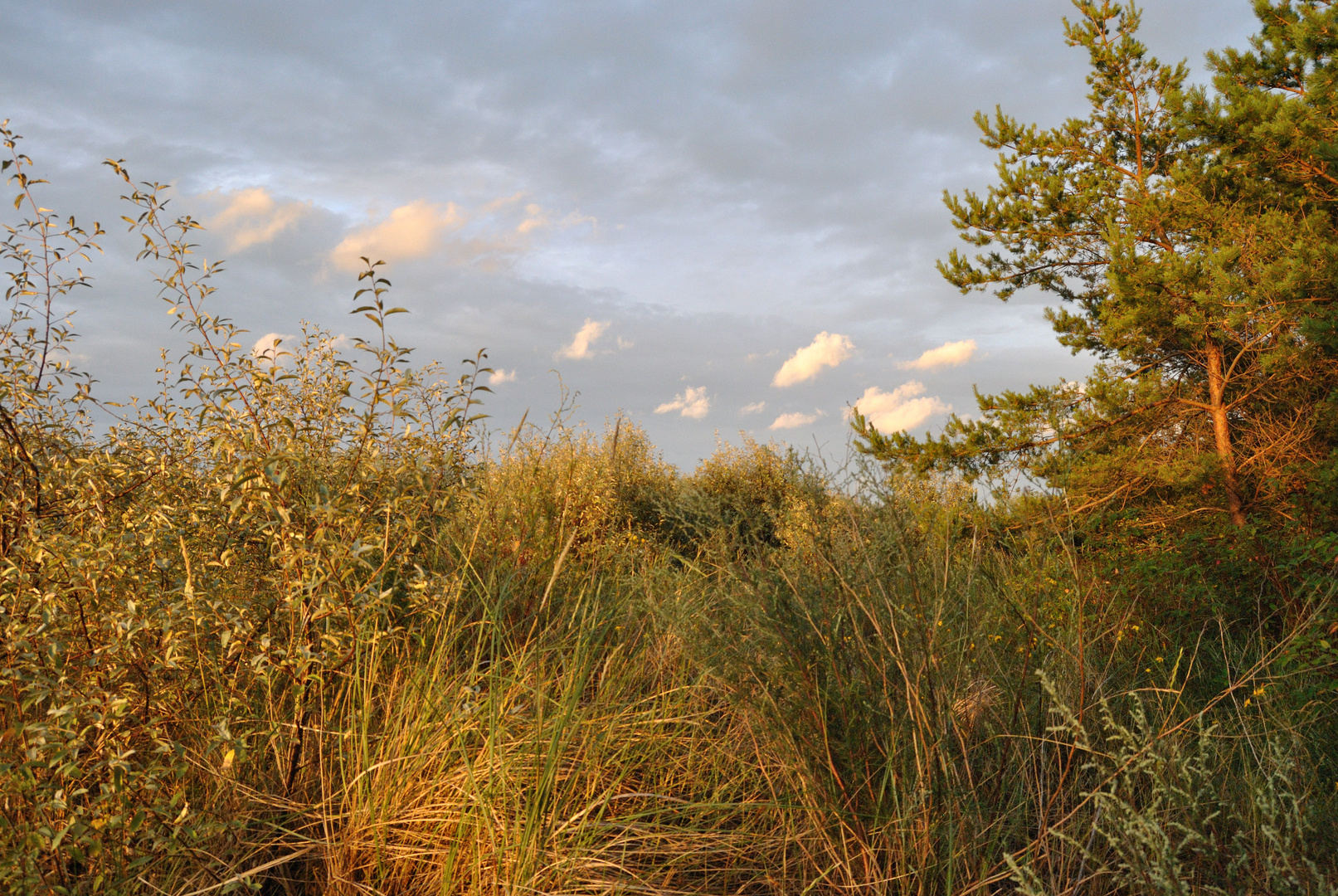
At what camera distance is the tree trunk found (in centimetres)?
692

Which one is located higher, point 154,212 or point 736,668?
point 154,212

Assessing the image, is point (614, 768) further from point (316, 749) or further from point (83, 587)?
point (83, 587)

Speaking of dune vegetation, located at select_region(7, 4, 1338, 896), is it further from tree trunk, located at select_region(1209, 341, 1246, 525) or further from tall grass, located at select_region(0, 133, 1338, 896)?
tree trunk, located at select_region(1209, 341, 1246, 525)

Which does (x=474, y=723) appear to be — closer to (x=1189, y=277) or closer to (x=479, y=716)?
(x=479, y=716)

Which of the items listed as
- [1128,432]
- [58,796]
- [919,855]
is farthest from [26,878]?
[1128,432]

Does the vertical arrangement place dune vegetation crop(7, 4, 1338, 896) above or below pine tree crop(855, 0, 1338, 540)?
below

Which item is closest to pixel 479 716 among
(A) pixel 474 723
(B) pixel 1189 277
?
(A) pixel 474 723

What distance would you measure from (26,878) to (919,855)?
7.03ft

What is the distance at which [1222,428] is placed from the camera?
7.24 m

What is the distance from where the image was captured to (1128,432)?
303 inches

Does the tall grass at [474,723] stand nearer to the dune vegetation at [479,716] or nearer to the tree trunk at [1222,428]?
the dune vegetation at [479,716]

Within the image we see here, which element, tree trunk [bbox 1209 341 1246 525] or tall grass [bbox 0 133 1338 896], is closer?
tall grass [bbox 0 133 1338 896]

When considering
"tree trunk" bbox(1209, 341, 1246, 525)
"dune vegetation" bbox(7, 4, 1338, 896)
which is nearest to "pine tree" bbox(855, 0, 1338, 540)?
"tree trunk" bbox(1209, 341, 1246, 525)

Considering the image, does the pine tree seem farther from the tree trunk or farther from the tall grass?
the tall grass
